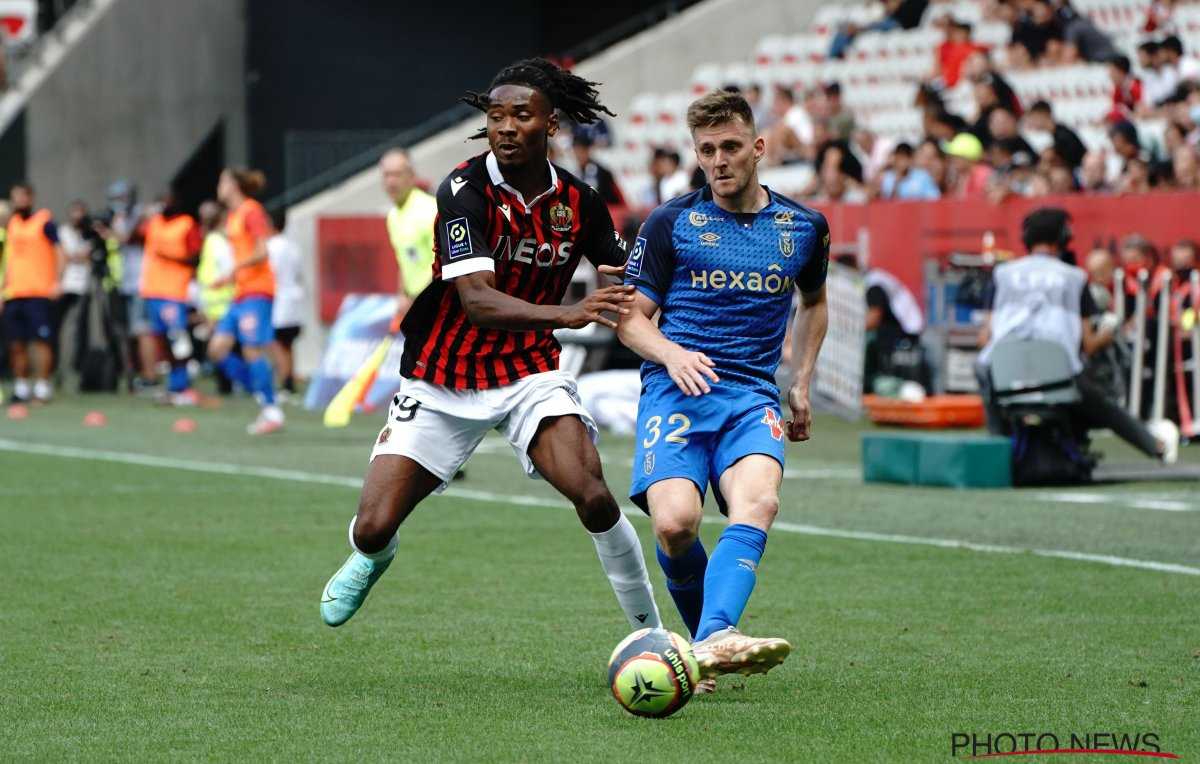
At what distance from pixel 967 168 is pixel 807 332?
44.5 feet

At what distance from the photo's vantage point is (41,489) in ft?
45.6

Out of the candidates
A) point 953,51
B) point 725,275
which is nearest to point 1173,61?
point 953,51

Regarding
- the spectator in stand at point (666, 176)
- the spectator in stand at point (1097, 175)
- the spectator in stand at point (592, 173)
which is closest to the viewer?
the spectator in stand at point (1097, 175)

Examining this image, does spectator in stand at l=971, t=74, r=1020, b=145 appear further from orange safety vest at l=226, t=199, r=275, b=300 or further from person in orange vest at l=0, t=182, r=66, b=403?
person in orange vest at l=0, t=182, r=66, b=403

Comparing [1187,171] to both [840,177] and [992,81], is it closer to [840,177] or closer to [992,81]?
[840,177]

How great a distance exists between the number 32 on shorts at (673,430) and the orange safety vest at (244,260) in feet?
41.0

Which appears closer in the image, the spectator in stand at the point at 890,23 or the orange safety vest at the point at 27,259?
the orange safety vest at the point at 27,259

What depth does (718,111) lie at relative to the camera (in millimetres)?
6949

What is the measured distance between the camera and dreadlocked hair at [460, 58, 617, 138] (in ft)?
23.1

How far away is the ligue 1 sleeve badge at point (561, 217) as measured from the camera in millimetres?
7160

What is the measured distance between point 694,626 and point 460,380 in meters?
1.15

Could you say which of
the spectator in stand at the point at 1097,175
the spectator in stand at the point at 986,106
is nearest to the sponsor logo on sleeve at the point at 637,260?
the spectator in stand at the point at 1097,175

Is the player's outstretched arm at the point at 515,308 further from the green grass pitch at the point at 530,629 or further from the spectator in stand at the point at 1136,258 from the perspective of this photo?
the spectator in stand at the point at 1136,258

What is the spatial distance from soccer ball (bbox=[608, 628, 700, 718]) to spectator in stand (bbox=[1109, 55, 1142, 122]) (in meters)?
16.4
